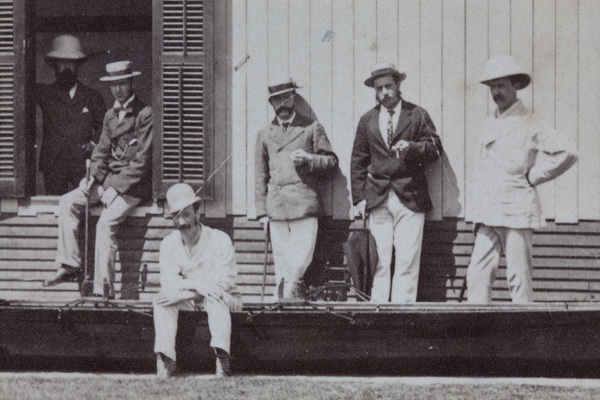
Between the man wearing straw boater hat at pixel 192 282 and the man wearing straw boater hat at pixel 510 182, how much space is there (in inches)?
78.7

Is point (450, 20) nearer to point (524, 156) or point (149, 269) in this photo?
point (524, 156)

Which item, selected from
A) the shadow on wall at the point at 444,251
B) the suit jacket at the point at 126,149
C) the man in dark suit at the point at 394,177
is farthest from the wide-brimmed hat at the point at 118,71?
the shadow on wall at the point at 444,251

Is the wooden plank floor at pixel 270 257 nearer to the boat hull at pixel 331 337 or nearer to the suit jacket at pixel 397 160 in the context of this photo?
the suit jacket at pixel 397 160

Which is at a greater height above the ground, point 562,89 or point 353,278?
point 562,89

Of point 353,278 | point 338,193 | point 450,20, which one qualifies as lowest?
point 353,278

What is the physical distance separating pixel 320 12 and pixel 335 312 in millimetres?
2954

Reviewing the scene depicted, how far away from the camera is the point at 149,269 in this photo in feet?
33.5

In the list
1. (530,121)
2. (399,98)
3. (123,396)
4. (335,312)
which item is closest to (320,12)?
(399,98)

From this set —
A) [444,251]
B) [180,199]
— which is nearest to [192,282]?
[180,199]

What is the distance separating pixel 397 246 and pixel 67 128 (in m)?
3.22

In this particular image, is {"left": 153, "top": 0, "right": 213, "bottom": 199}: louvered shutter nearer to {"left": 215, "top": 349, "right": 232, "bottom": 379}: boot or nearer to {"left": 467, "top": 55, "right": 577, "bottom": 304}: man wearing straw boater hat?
{"left": 215, "top": 349, "right": 232, "bottom": 379}: boot

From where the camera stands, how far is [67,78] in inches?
428

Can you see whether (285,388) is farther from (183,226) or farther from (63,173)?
(63,173)

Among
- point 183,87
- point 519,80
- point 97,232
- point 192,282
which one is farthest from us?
point 183,87
